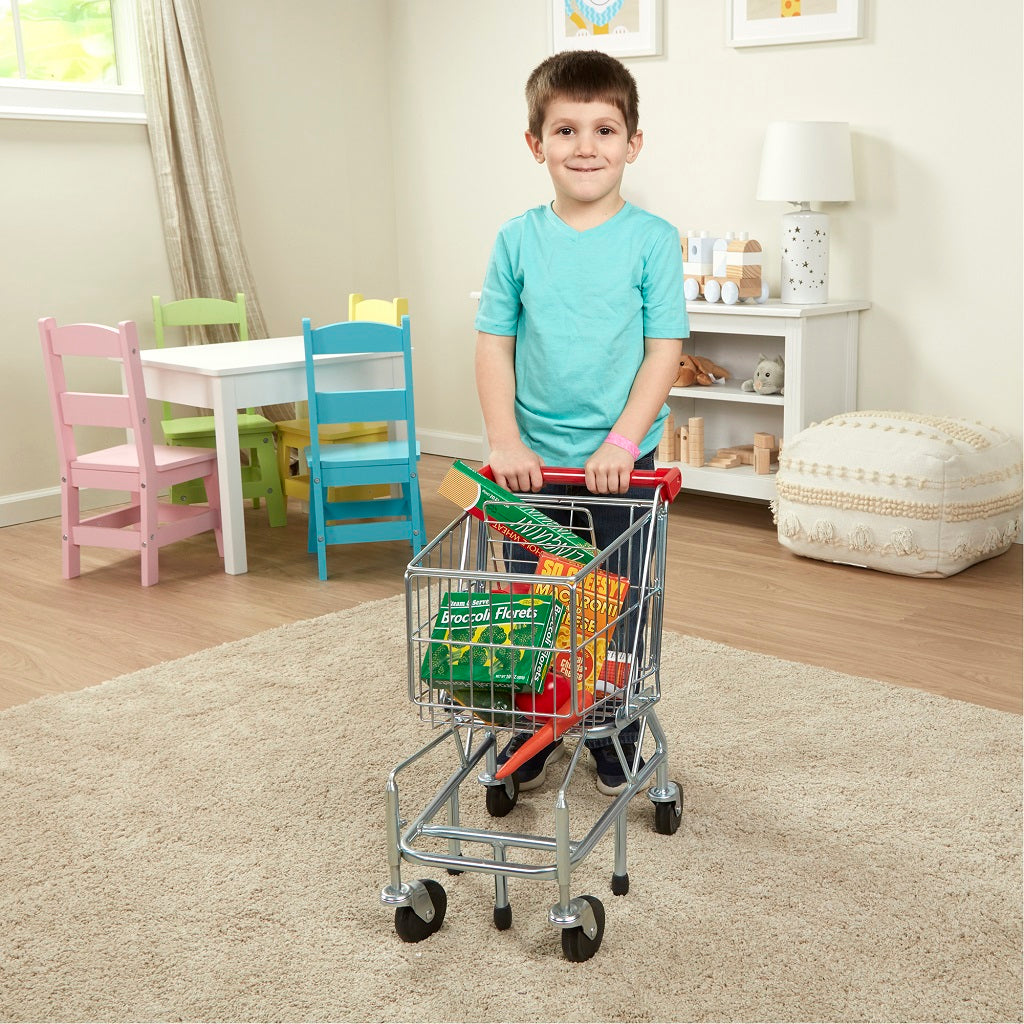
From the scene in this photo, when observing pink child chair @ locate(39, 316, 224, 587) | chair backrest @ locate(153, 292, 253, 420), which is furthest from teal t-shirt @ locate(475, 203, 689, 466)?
chair backrest @ locate(153, 292, 253, 420)

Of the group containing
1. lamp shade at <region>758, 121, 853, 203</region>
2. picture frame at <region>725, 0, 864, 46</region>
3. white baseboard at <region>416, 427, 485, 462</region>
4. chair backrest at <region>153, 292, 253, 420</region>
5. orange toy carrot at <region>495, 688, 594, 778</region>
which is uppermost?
picture frame at <region>725, 0, 864, 46</region>

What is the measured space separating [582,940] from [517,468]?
0.71 meters

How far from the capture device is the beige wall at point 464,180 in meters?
3.86

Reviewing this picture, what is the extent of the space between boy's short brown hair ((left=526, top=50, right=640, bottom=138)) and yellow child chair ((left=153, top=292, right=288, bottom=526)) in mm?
2578

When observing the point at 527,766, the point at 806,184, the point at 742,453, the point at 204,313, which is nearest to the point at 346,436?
the point at 204,313

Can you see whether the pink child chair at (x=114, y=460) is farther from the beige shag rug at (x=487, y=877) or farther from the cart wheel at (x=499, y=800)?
the cart wheel at (x=499, y=800)

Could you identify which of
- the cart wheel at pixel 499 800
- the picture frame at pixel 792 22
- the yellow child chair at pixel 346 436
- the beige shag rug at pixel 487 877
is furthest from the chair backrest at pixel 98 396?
the picture frame at pixel 792 22

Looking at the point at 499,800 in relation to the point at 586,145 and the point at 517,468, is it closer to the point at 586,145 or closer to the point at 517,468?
the point at 517,468

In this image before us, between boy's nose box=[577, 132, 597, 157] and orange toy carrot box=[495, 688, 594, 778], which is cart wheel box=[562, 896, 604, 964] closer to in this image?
orange toy carrot box=[495, 688, 594, 778]

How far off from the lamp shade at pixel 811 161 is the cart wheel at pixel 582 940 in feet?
9.26

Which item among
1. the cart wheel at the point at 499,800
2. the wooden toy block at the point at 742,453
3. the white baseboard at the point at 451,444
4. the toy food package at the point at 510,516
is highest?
the toy food package at the point at 510,516

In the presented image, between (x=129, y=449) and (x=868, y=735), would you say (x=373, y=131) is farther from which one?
(x=868, y=735)

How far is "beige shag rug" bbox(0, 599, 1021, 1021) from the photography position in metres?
1.62

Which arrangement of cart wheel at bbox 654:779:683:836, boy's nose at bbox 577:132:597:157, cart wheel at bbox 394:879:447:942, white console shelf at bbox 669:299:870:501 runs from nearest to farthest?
cart wheel at bbox 394:879:447:942 < boy's nose at bbox 577:132:597:157 < cart wheel at bbox 654:779:683:836 < white console shelf at bbox 669:299:870:501
